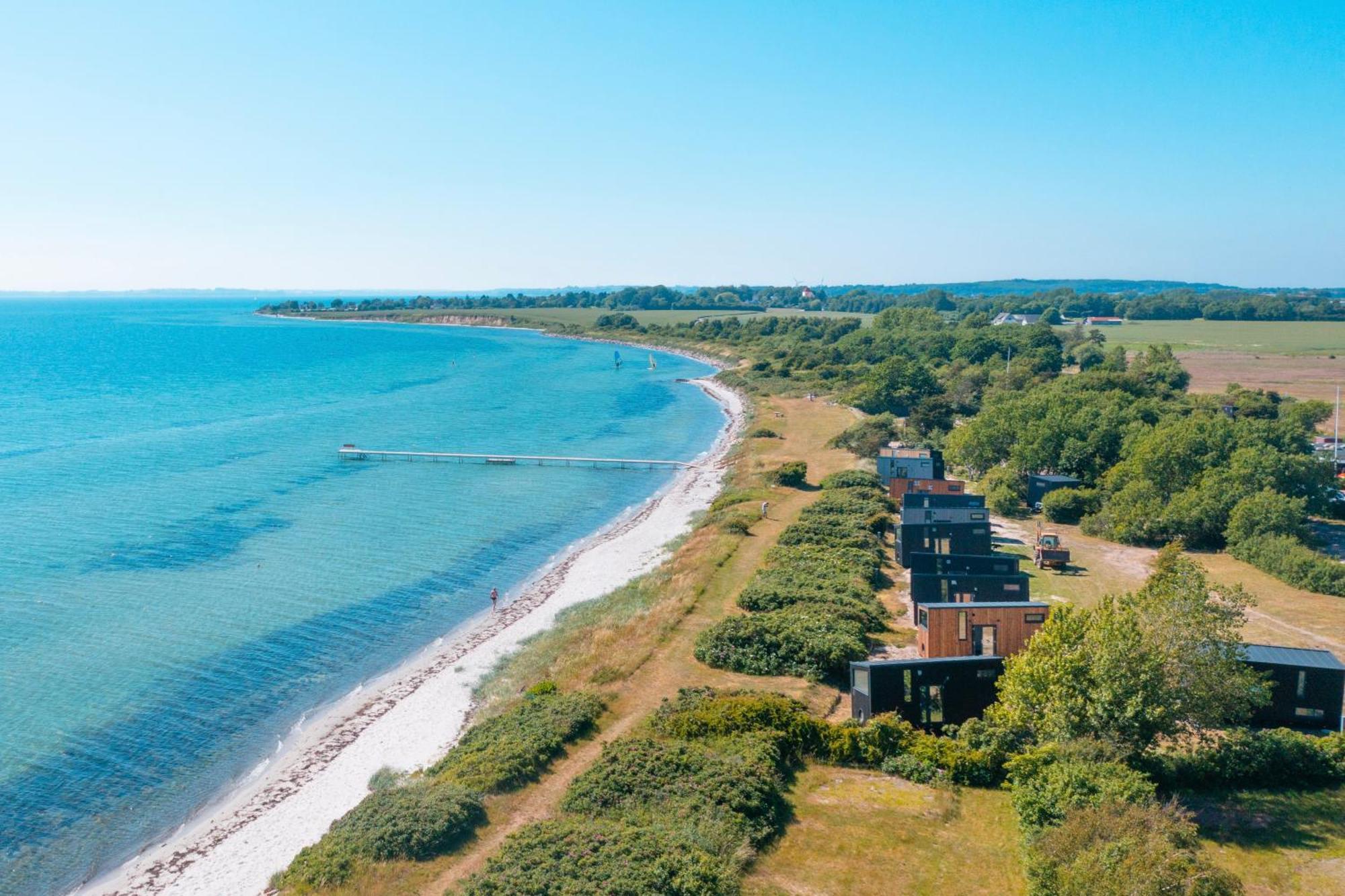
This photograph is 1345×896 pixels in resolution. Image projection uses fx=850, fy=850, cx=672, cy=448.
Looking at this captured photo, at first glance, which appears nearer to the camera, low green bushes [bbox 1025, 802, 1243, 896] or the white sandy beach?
low green bushes [bbox 1025, 802, 1243, 896]

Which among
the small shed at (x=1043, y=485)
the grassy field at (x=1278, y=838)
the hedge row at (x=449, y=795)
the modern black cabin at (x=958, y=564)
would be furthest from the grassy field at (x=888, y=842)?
the small shed at (x=1043, y=485)

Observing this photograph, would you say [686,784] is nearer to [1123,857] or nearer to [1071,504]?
[1123,857]

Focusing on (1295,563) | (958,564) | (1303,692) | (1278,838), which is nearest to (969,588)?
(958,564)

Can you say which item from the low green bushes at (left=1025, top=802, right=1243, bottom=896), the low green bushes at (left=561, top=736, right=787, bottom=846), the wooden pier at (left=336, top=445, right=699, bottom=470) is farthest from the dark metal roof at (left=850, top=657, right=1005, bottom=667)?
the wooden pier at (left=336, top=445, right=699, bottom=470)

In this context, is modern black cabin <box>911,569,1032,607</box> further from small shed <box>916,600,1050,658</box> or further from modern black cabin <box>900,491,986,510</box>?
modern black cabin <box>900,491,986,510</box>

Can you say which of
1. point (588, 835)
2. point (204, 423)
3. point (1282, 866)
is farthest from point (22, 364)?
point (1282, 866)

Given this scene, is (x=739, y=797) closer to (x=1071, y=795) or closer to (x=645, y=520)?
(x=1071, y=795)
